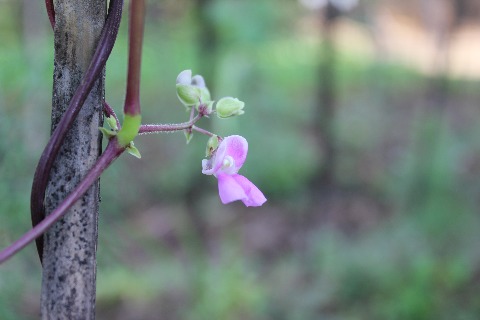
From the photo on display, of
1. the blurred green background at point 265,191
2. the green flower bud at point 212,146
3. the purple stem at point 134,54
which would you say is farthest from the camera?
the blurred green background at point 265,191

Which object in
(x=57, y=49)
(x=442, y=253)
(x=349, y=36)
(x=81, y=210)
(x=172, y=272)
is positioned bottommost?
(x=172, y=272)

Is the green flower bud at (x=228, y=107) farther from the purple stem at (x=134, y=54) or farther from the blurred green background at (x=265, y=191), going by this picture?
the blurred green background at (x=265, y=191)

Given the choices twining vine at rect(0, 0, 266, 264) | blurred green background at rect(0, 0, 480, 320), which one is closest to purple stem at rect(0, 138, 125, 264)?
twining vine at rect(0, 0, 266, 264)

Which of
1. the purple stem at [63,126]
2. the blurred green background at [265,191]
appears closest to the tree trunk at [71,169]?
the purple stem at [63,126]

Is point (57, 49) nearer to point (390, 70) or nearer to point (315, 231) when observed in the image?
point (315, 231)

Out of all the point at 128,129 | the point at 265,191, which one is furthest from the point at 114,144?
the point at 265,191

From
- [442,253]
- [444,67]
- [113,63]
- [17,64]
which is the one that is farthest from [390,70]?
[17,64]

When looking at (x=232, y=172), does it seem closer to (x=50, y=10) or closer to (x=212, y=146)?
(x=212, y=146)
